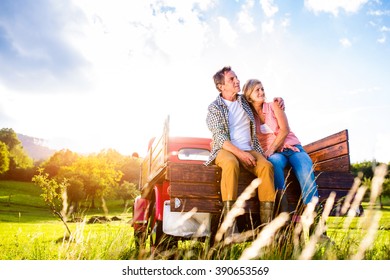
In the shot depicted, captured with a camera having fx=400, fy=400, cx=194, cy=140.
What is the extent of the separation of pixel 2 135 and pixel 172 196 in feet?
19.4

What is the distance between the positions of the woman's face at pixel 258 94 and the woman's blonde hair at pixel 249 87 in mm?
31

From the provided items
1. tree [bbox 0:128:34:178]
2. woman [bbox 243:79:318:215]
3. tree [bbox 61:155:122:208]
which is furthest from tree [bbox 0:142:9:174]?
tree [bbox 61:155:122:208]

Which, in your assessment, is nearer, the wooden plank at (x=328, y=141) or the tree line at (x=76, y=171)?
the wooden plank at (x=328, y=141)

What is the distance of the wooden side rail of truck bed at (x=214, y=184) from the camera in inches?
133

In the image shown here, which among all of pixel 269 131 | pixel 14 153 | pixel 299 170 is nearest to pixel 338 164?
pixel 299 170

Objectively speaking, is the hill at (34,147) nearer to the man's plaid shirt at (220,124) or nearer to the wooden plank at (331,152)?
the man's plaid shirt at (220,124)

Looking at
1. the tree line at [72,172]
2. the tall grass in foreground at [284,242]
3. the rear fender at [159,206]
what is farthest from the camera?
the tree line at [72,172]

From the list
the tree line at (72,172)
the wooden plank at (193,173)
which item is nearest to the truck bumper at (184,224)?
the wooden plank at (193,173)

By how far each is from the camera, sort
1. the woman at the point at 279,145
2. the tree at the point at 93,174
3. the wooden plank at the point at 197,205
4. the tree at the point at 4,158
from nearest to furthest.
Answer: the wooden plank at the point at 197,205
the woman at the point at 279,145
the tree at the point at 4,158
the tree at the point at 93,174

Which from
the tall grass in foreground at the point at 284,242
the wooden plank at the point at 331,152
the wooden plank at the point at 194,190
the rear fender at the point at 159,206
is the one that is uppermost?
the wooden plank at the point at 331,152

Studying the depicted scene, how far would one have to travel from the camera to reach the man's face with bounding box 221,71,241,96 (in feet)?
13.1

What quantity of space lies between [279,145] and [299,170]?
0.32 metres

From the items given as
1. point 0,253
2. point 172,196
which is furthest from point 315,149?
point 0,253

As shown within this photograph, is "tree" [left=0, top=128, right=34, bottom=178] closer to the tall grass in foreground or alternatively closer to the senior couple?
the tall grass in foreground
